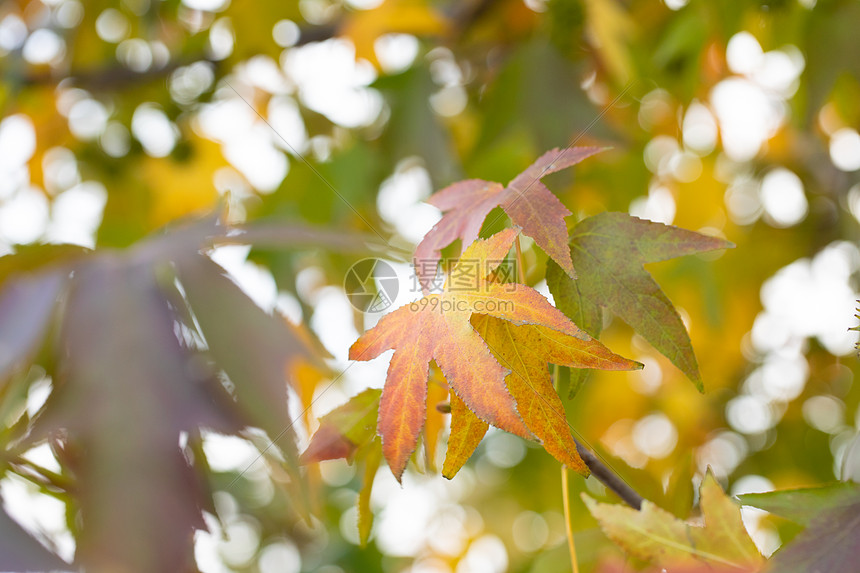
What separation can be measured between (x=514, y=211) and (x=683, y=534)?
17 cm

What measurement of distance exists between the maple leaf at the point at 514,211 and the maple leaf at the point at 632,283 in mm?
37

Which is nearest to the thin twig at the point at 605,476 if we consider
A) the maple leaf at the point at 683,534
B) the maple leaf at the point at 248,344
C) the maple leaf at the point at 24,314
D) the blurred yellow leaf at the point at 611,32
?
the maple leaf at the point at 683,534

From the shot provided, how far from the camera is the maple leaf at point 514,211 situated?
0.32 metres

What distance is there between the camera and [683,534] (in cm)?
30

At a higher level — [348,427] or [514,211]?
[514,211]

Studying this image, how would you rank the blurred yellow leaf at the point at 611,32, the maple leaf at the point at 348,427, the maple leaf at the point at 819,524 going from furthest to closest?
the blurred yellow leaf at the point at 611,32
the maple leaf at the point at 348,427
the maple leaf at the point at 819,524

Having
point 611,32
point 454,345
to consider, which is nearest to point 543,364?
point 454,345

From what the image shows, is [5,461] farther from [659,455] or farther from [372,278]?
[659,455]

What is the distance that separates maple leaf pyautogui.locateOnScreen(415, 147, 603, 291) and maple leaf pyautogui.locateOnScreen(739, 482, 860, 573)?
0.15 m

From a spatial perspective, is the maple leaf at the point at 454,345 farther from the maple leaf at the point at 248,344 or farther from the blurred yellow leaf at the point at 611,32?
the blurred yellow leaf at the point at 611,32

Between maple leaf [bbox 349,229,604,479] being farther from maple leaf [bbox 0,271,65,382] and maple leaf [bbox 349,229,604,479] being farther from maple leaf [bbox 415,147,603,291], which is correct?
maple leaf [bbox 0,271,65,382]

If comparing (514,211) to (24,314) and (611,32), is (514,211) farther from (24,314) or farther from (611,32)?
(611,32)

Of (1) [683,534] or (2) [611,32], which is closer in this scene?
(1) [683,534]

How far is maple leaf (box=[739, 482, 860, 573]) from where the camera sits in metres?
0.27
